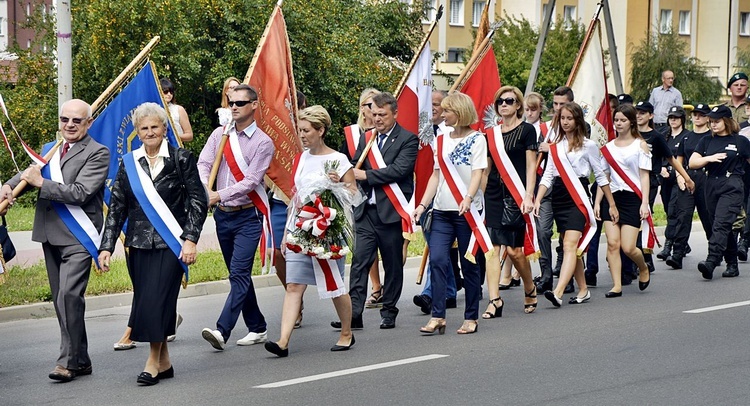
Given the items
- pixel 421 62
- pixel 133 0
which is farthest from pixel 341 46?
pixel 421 62

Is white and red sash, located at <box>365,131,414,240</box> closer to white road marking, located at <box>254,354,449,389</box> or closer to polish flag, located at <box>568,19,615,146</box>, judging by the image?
white road marking, located at <box>254,354,449,389</box>

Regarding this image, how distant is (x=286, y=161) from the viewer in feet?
32.4

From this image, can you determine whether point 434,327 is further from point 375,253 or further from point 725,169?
point 725,169

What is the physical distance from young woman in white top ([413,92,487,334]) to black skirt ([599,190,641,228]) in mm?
2748

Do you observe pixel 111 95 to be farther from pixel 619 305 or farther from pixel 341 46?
pixel 341 46

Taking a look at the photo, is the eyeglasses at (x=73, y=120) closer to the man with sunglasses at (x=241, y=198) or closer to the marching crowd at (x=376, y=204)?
the marching crowd at (x=376, y=204)

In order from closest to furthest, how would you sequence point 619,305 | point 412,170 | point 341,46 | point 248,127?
point 248,127, point 412,170, point 619,305, point 341,46

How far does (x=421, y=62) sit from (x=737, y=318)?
11.7ft

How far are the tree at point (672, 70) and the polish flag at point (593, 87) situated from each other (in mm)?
36994

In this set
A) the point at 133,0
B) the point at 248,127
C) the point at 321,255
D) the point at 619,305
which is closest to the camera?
the point at 321,255

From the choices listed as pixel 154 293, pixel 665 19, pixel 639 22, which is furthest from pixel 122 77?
pixel 665 19

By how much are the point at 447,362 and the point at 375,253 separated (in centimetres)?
181

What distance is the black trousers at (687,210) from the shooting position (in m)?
13.9

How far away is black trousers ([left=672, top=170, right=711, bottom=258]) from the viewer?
1391cm
